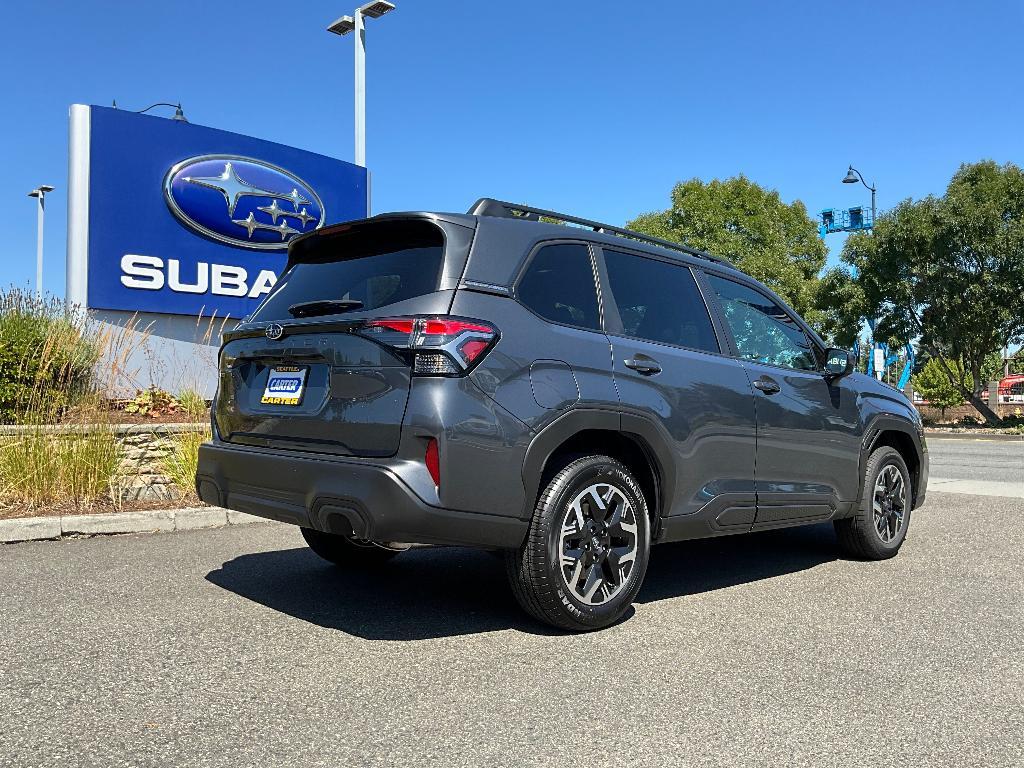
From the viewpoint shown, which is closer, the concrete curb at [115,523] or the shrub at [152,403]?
the concrete curb at [115,523]

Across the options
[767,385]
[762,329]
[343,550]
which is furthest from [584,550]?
→ [762,329]

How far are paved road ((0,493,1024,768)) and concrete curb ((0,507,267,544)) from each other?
2.31 feet

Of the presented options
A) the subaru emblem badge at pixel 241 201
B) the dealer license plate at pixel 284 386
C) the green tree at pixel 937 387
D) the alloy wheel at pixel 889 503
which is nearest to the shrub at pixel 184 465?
the dealer license plate at pixel 284 386

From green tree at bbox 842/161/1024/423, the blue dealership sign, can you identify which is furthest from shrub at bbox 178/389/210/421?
green tree at bbox 842/161/1024/423

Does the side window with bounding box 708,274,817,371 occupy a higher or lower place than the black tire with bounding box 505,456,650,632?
higher

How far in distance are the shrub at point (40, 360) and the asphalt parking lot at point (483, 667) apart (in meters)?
2.59

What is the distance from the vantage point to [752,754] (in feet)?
8.86

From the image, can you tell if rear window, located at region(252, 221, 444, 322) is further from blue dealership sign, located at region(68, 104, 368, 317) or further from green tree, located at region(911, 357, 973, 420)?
green tree, located at region(911, 357, 973, 420)

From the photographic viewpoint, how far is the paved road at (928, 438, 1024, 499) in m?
10.1

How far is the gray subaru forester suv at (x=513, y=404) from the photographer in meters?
3.56

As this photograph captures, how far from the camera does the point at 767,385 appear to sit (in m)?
5.01

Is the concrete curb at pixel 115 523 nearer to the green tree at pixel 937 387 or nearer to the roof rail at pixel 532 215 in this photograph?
the roof rail at pixel 532 215

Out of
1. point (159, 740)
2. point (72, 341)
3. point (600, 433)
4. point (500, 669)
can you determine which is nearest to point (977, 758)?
point (500, 669)

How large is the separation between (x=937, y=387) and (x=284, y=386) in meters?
41.1
